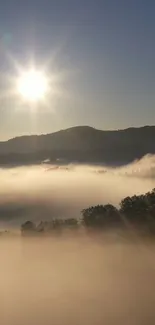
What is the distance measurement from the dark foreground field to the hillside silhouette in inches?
1561

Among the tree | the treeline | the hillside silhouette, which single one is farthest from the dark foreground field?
the hillside silhouette

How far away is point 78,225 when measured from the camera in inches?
3063

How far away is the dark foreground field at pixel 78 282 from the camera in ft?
240

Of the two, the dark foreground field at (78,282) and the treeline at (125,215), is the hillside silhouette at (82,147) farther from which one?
the treeline at (125,215)

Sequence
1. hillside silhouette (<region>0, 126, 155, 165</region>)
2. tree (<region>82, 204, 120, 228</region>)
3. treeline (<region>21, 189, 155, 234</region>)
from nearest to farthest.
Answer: treeline (<region>21, 189, 155, 234</region>), tree (<region>82, 204, 120, 228</region>), hillside silhouette (<region>0, 126, 155, 165</region>)

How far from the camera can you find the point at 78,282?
320 ft

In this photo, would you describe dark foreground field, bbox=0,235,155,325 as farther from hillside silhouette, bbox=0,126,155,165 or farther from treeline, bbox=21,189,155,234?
hillside silhouette, bbox=0,126,155,165

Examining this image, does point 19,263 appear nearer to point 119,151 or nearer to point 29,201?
point 29,201

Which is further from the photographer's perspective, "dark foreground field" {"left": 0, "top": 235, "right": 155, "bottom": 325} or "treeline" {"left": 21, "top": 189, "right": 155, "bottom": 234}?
"dark foreground field" {"left": 0, "top": 235, "right": 155, "bottom": 325}

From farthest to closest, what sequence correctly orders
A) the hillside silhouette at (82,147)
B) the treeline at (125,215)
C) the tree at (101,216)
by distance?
1. the hillside silhouette at (82,147)
2. the tree at (101,216)
3. the treeline at (125,215)

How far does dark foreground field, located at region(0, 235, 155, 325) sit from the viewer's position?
73188 mm

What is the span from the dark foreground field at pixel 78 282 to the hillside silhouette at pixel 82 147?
39.7 meters

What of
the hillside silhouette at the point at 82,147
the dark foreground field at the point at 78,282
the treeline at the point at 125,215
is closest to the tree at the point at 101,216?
the treeline at the point at 125,215

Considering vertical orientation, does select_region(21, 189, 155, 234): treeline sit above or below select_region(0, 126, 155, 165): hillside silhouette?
below
